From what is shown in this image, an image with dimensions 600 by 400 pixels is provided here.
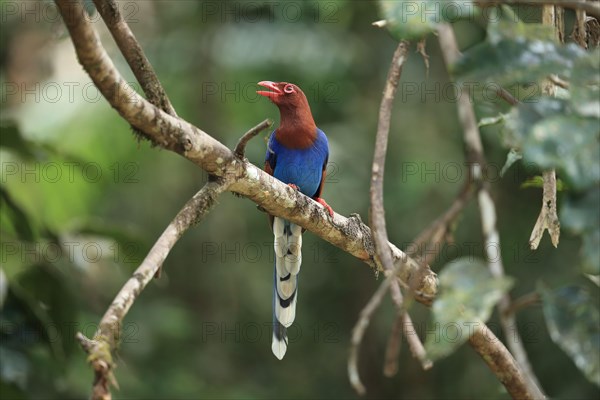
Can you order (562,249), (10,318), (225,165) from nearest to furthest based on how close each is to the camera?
(225,165), (10,318), (562,249)

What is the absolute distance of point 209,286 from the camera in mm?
8734

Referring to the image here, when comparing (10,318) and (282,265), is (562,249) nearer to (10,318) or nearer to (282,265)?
(282,265)

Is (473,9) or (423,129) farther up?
(473,9)

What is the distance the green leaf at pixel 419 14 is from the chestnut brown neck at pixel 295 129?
2663 millimetres

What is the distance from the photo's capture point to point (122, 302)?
79.3 inches

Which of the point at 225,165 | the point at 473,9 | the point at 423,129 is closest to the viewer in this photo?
the point at 473,9

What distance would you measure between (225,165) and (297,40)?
18.1 ft

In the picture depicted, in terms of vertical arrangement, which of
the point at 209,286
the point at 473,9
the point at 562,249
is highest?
the point at 473,9

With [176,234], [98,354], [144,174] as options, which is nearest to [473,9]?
[176,234]

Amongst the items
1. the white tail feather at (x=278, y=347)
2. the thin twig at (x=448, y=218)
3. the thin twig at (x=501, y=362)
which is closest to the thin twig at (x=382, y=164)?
the thin twig at (x=448, y=218)

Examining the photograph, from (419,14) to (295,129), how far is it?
8.96 feet

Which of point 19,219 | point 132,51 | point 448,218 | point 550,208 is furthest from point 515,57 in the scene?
point 19,219

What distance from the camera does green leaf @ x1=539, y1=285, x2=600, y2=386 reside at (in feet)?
6.19

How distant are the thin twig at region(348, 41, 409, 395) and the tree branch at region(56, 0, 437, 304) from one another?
0.09 m
